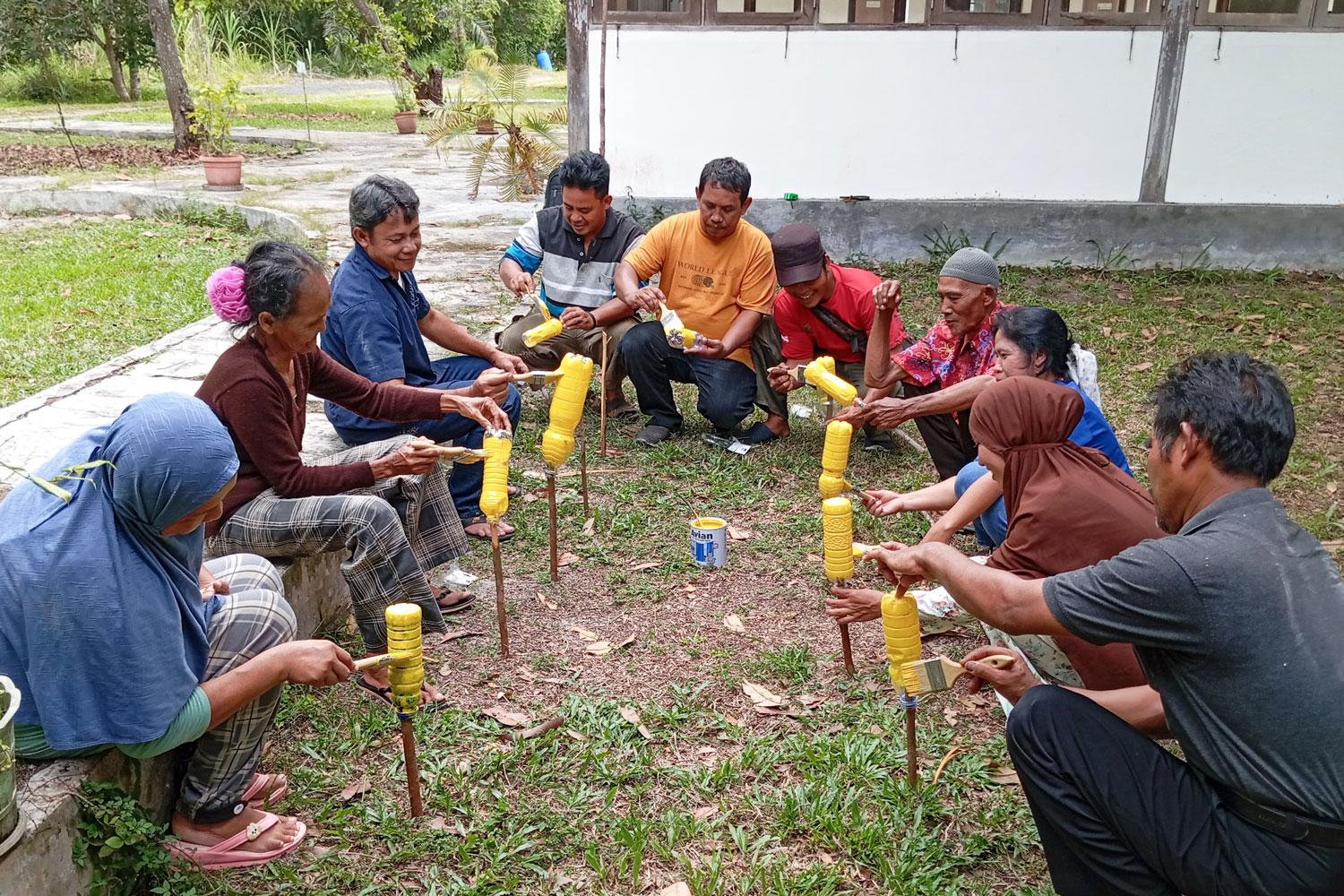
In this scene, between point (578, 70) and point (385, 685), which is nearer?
point (385, 685)

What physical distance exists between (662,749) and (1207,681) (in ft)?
5.86

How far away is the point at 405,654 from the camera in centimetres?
290

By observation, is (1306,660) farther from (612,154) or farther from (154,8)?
(154,8)

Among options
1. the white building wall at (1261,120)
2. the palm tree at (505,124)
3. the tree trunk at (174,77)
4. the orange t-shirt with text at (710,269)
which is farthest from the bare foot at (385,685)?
the tree trunk at (174,77)

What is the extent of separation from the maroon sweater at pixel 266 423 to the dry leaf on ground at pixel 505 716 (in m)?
0.91

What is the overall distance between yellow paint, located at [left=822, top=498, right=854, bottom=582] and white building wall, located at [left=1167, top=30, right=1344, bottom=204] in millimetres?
7462

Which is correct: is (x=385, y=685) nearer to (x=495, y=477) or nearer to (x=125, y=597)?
(x=495, y=477)

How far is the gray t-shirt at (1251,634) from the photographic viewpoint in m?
2.10

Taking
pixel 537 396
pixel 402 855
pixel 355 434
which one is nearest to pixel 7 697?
A: pixel 402 855

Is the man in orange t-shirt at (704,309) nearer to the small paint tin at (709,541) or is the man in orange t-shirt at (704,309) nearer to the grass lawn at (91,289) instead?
the small paint tin at (709,541)

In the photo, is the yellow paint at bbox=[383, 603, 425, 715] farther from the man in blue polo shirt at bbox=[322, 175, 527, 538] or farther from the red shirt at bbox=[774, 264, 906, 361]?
the red shirt at bbox=[774, 264, 906, 361]

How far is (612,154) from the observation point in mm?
9438

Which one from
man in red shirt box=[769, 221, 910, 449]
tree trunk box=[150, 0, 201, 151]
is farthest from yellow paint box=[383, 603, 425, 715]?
tree trunk box=[150, 0, 201, 151]

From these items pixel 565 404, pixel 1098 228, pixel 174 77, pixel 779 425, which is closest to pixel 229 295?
pixel 565 404
